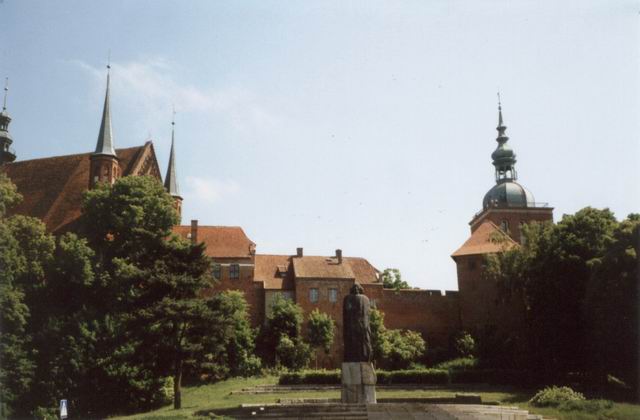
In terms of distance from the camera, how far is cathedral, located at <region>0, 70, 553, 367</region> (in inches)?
1886

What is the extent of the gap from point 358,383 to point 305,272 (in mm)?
31894

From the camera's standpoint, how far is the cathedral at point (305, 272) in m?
47.9

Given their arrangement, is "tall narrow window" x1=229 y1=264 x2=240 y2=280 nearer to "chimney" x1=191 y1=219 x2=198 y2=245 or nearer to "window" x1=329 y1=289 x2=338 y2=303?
"chimney" x1=191 y1=219 x2=198 y2=245

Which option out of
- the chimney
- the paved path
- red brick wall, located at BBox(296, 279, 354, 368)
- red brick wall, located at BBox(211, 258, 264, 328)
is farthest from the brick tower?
the paved path

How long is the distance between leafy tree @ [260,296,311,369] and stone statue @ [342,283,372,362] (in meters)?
24.9

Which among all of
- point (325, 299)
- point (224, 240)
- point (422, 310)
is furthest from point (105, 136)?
point (422, 310)

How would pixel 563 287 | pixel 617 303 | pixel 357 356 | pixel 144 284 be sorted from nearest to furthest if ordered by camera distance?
pixel 357 356 → pixel 144 284 → pixel 617 303 → pixel 563 287

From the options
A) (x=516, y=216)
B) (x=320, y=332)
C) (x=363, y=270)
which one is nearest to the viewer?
(x=320, y=332)

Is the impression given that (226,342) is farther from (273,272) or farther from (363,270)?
(363,270)

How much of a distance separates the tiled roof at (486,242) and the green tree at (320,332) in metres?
13.2

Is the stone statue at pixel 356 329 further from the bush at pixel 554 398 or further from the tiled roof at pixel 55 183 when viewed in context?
the tiled roof at pixel 55 183

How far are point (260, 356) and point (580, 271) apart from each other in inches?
939

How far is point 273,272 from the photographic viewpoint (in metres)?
53.0

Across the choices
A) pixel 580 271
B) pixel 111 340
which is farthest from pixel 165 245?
pixel 580 271
